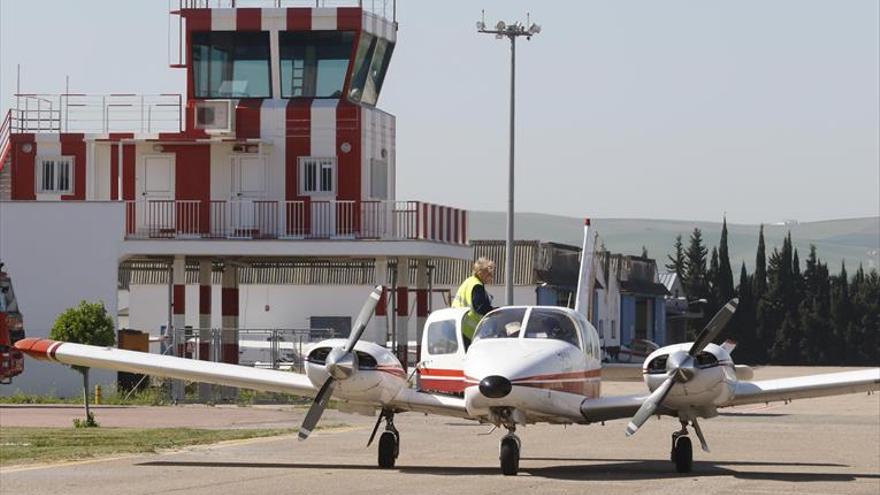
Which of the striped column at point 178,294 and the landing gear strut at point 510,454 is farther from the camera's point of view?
the striped column at point 178,294

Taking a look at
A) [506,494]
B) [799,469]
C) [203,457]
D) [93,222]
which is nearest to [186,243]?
[93,222]

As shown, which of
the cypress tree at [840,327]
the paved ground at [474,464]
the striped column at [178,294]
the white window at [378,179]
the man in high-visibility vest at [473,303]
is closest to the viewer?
the paved ground at [474,464]

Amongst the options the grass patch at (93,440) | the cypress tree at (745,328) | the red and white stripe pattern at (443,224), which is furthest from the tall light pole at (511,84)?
the cypress tree at (745,328)

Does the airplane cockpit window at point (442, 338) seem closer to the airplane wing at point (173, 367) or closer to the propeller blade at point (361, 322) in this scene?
the propeller blade at point (361, 322)

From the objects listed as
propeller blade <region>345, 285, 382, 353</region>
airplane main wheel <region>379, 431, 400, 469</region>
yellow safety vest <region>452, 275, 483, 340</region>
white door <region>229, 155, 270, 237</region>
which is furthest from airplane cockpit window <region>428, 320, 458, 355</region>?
white door <region>229, 155, 270, 237</region>

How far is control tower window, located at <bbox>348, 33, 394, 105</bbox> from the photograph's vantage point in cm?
4547

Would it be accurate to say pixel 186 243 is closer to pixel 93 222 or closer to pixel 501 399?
pixel 93 222

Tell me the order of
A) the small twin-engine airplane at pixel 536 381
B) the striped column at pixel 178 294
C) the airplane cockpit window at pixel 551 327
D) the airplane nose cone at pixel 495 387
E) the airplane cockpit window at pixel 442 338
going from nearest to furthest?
the airplane nose cone at pixel 495 387, the small twin-engine airplane at pixel 536 381, the airplane cockpit window at pixel 551 327, the airplane cockpit window at pixel 442 338, the striped column at pixel 178 294

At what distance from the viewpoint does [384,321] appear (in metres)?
46.5

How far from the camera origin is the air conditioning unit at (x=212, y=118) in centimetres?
4488

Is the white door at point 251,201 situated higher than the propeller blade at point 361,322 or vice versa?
the white door at point 251,201

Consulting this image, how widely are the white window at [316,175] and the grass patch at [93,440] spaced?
49.5ft

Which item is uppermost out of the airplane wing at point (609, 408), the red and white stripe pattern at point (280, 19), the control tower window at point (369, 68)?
the red and white stripe pattern at point (280, 19)

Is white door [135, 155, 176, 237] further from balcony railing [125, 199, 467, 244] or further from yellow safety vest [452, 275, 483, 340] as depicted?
yellow safety vest [452, 275, 483, 340]
